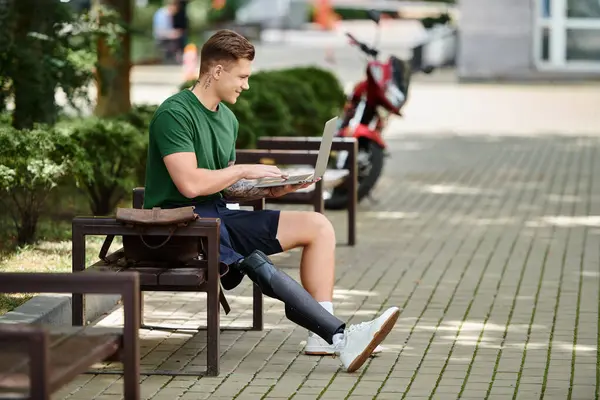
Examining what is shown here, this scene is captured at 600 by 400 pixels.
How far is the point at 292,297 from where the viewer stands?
640 centimetres

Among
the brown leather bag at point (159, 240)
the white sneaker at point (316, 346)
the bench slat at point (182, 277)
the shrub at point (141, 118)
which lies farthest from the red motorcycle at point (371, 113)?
the bench slat at point (182, 277)

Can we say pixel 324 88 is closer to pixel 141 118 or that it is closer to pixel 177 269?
pixel 141 118

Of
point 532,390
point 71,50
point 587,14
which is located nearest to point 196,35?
point 587,14

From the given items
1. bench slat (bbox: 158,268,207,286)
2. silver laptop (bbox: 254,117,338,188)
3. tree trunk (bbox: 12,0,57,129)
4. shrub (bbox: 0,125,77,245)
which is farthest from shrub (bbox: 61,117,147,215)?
bench slat (bbox: 158,268,207,286)

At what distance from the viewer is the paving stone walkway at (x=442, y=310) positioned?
20.4ft

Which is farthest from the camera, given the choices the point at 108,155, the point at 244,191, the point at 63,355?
the point at 108,155

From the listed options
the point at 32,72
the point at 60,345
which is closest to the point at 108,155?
the point at 32,72

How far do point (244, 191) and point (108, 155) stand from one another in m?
3.57

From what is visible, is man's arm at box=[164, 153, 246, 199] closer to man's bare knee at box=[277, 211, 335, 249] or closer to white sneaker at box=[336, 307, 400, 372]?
man's bare knee at box=[277, 211, 335, 249]

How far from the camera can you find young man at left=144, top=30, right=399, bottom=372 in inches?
252

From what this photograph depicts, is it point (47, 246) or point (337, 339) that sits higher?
point (47, 246)

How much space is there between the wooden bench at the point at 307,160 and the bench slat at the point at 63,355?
4.29m

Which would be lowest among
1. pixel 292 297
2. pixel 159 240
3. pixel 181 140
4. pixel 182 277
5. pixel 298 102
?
pixel 292 297

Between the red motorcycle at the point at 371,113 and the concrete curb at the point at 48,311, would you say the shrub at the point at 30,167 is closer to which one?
the concrete curb at the point at 48,311
